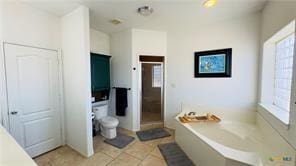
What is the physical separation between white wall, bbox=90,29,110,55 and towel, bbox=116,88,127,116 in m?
1.06

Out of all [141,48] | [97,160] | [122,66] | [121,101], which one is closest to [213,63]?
[141,48]

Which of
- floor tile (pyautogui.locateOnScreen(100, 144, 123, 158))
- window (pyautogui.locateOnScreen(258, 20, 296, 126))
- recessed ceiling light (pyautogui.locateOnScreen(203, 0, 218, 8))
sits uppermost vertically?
recessed ceiling light (pyautogui.locateOnScreen(203, 0, 218, 8))

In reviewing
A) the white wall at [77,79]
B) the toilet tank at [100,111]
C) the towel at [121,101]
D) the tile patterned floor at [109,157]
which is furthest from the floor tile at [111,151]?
the towel at [121,101]

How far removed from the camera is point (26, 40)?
2.20 metres

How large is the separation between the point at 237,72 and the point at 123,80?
2.43 m

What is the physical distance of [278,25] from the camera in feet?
5.95

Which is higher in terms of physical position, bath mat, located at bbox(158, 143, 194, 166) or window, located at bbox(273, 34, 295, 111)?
window, located at bbox(273, 34, 295, 111)

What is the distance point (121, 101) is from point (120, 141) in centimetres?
93

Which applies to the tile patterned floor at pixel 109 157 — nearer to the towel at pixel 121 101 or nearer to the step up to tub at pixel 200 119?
the step up to tub at pixel 200 119

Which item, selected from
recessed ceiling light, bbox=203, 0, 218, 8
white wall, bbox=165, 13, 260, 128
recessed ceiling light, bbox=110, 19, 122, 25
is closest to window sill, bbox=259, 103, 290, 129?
white wall, bbox=165, 13, 260, 128

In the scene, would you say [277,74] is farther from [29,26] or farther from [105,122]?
[29,26]

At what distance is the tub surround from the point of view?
1585 millimetres

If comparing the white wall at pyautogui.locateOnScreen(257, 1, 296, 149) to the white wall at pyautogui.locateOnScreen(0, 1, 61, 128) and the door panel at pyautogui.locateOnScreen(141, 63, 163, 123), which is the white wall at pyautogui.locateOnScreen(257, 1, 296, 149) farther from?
the white wall at pyautogui.locateOnScreen(0, 1, 61, 128)

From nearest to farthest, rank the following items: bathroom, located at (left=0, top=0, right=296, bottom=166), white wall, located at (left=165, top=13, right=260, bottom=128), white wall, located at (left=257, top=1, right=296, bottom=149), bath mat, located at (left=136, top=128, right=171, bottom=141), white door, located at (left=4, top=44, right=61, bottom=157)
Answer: white wall, located at (left=257, top=1, right=296, bottom=149) → bathroom, located at (left=0, top=0, right=296, bottom=166) → white door, located at (left=4, top=44, right=61, bottom=157) → white wall, located at (left=165, top=13, right=260, bottom=128) → bath mat, located at (left=136, top=128, right=171, bottom=141)
